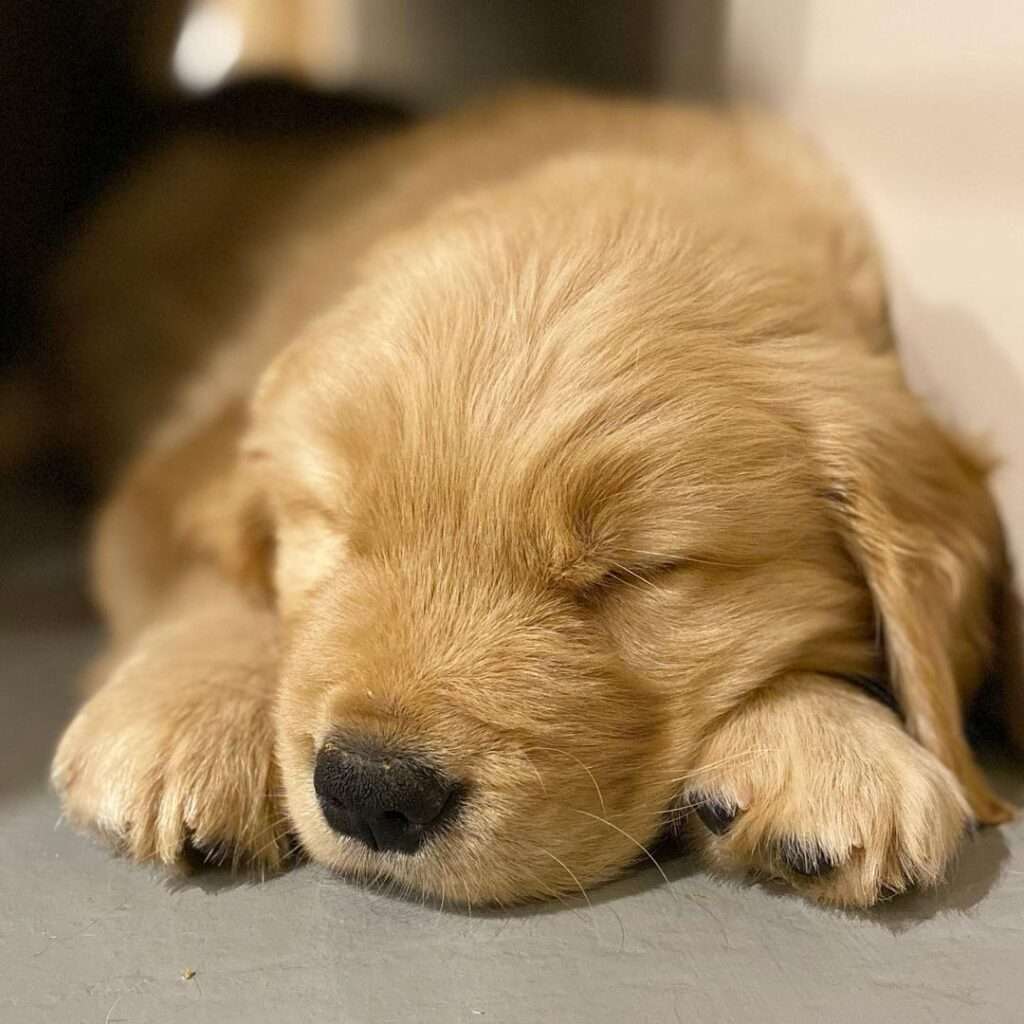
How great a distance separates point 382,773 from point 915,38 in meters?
1.74

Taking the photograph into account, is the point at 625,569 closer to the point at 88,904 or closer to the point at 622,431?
the point at 622,431

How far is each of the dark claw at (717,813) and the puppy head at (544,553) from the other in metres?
0.05

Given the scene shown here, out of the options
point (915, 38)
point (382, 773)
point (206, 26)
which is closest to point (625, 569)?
point (382, 773)

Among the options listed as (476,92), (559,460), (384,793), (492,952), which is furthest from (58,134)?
(492,952)

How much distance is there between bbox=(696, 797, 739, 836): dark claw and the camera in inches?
72.2

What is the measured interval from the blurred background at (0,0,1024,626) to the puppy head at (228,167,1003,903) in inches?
16.7

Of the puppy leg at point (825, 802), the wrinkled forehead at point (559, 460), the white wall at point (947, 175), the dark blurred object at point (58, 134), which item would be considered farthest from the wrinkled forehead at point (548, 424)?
the dark blurred object at point (58, 134)

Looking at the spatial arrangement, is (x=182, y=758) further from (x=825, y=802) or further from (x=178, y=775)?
(x=825, y=802)

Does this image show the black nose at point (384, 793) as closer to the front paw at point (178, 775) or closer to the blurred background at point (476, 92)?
the front paw at point (178, 775)

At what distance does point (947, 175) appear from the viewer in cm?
231

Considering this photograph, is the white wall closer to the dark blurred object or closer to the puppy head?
the puppy head

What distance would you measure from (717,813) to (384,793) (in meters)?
0.51

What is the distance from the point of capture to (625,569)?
187 centimetres

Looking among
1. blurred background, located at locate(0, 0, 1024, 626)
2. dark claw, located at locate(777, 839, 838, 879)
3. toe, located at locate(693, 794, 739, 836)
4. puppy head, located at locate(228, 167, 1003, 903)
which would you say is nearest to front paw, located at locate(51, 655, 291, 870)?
puppy head, located at locate(228, 167, 1003, 903)
